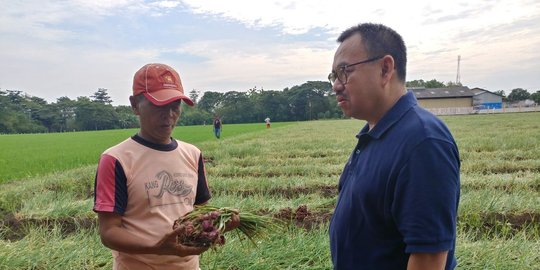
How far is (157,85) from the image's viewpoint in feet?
6.61

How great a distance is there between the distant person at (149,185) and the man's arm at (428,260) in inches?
38.1

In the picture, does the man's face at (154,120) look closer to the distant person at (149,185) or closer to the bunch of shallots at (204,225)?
the distant person at (149,185)

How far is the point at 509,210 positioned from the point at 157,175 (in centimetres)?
486

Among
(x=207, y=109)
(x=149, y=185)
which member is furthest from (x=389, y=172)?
(x=207, y=109)

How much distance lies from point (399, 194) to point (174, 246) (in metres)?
1.05

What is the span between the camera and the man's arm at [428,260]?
4.34 ft

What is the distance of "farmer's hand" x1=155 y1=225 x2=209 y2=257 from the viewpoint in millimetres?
1812

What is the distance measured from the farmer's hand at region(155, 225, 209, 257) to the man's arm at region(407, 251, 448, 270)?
3.15 feet

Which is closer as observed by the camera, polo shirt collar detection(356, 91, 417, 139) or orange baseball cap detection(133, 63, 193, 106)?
polo shirt collar detection(356, 91, 417, 139)

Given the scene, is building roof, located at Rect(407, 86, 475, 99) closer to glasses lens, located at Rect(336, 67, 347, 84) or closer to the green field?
the green field

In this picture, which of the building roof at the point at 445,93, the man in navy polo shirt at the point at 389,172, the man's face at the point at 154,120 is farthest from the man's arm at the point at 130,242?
the building roof at the point at 445,93

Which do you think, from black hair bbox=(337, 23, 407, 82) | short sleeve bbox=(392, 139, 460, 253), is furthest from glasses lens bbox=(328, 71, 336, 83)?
short sleeve bbox=(392, 139, 460, 253)

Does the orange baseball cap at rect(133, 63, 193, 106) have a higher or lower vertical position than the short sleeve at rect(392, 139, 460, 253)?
higher

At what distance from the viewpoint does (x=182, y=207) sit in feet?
6.84
